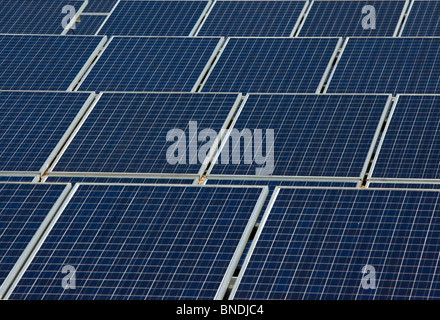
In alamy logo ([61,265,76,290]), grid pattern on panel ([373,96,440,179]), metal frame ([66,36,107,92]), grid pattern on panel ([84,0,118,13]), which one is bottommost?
alamy logo ([61,265,76,290])

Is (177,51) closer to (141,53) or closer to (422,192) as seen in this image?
(141,53)

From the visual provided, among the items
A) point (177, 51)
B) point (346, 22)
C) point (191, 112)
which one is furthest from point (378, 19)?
point (191, 112)

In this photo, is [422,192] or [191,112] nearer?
[422,192]

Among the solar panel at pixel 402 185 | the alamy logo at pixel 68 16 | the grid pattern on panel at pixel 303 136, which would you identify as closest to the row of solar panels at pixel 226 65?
the grid pattern on panel at pixel 303 136

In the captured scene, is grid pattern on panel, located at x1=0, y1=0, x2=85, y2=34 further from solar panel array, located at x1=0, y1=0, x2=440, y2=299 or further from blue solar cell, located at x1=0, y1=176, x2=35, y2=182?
blue solar cell, located at x1=0, y1=176, x2=35, y2=182

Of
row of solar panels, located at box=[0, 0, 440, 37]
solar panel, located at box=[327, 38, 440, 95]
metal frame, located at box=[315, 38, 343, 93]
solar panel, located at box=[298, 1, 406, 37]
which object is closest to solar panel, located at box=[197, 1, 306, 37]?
row of solar panels, located at box=[0, 0, 440, 37]

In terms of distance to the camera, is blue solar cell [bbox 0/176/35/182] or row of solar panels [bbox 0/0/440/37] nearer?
blue solar cell [bbox 0/176/35/182]
